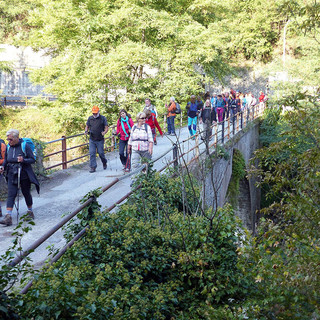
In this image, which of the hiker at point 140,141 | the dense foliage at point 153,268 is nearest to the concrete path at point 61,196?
the hiker at point 140,141

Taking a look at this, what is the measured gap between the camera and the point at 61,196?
1006cm

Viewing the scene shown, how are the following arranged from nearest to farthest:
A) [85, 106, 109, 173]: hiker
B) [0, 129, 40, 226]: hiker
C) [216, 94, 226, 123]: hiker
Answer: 1. [0, 129, 40, 226]: hiker
2. [85, 106, 109, 173]: hiker
3. [216, 94, 226, 123]: hiker

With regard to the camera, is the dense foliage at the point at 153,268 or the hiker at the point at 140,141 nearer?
the dense foliage at the point at 153,268

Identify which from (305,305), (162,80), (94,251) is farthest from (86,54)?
(305,305)

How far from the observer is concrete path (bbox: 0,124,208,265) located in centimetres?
710

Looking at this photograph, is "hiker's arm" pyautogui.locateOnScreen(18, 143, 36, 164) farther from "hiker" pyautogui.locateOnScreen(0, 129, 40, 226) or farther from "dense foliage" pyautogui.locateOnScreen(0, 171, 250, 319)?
"dense foliage" pyautogui.locateOnScreen(0, 171, 250, 319)

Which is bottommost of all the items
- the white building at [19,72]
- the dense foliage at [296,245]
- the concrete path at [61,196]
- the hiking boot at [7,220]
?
the concrete path at [61,196]

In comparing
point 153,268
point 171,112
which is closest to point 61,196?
point 153,268

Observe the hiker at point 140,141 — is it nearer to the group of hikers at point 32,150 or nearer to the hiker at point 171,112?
the group of hikers at point 32,150

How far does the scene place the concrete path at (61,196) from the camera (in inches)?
280

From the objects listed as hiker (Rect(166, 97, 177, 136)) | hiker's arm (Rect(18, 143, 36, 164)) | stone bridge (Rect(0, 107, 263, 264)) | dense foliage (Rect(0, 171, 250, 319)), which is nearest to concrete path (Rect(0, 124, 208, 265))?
stone bridge (Rect(0, 107, 263, 264))

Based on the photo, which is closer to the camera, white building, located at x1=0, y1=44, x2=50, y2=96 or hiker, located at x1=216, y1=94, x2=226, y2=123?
hiker, located at x1=216, y1=94, x2=226, y2=123

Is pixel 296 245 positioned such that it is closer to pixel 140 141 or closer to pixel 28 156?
pixel 28 156

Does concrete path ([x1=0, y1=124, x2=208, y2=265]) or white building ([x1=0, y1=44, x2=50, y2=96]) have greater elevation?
white building ([x1=0, y1=44, x2=50, y2=96])
